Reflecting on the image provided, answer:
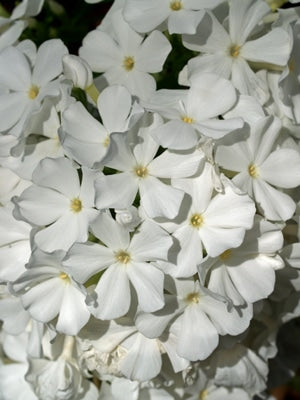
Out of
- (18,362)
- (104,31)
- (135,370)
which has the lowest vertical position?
(18,362)

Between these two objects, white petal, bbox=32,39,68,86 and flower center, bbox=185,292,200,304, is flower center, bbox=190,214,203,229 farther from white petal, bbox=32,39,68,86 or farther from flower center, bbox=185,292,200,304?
white petal, bbox=32,39,68,86

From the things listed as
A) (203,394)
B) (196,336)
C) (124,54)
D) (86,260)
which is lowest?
(203,394)

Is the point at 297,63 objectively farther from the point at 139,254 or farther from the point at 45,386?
the point at 45,386

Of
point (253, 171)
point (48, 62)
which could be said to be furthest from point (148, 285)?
point (48, 62)

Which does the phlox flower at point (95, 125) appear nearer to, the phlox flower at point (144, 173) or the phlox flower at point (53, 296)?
the phlox flower at point (144, 173)

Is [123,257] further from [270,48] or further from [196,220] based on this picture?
[270,48]

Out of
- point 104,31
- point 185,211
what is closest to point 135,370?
point 185,211

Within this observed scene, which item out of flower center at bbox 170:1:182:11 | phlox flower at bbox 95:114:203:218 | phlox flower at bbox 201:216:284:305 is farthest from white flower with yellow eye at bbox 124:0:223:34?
phlox flower at bbox 201:216:284:305
